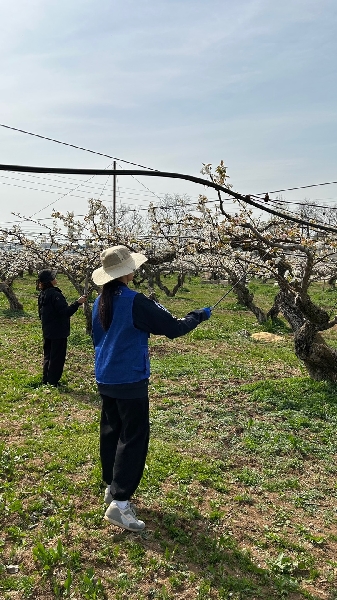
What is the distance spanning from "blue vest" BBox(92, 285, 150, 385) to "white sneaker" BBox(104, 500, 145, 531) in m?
1.03

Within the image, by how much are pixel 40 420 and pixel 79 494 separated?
2199mm

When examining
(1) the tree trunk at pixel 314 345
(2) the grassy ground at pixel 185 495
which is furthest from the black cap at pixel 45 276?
(1) the tree trunk at pixel 314 345

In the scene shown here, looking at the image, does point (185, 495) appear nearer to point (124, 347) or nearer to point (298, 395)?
point (124, 347)

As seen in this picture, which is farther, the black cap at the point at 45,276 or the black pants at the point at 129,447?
the black cap at the point at 45,276

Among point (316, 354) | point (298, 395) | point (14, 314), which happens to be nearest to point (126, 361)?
point (298, 395)

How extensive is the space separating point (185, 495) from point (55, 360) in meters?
4.27

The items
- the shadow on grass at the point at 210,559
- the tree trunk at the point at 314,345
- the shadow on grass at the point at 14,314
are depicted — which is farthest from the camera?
the shadow on grass at the point at 14,314

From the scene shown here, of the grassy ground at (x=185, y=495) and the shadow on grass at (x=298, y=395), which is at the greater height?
the shadow on grass at (x=298, y=395)

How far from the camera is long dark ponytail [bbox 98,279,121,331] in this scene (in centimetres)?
397

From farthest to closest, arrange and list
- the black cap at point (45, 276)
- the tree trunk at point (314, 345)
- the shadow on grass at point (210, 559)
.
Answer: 1. the black cap at point (45, 276)
2. the tree trunk at point (314, 345)
3. the shadow on grass at point (210, 559)

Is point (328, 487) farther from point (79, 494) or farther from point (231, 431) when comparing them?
point (79, 494)

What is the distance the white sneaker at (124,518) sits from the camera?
3945mm

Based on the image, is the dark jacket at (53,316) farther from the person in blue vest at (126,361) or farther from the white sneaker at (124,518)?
the white sneaker at (124,518)

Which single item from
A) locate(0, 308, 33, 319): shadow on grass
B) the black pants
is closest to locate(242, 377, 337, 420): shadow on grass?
the black pants
